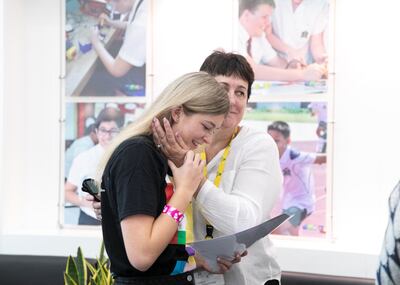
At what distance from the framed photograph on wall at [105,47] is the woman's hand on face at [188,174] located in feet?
8.01

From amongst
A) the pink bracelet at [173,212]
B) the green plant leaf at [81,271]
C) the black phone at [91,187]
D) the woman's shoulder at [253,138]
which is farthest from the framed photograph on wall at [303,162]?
the pink bracelet at [173,212]

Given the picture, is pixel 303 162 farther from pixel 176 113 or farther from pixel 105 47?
pixel 176 113

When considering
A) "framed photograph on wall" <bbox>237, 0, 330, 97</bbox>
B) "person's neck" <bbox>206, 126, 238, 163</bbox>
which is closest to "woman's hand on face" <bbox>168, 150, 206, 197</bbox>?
"person's neck" <bbox>206, 126, 238, 163</bbox>

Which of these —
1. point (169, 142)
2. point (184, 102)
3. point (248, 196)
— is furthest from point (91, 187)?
point (248, 196)

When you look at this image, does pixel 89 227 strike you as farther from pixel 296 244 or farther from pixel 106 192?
pixel 106 192

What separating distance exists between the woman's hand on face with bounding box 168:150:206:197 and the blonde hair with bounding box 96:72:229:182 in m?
0.14

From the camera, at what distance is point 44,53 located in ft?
14.3

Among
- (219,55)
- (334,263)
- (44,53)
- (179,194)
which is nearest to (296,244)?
(334,263)

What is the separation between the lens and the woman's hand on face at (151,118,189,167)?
5.70 ft

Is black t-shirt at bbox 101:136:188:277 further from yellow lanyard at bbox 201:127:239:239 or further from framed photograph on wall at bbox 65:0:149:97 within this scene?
framed photograph on wall at bbox 65:0:149:97

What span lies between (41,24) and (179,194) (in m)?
3.15

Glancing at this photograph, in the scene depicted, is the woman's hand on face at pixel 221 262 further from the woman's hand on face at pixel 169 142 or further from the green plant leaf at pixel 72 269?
Answer: the green plant leaf at pixel 72 269

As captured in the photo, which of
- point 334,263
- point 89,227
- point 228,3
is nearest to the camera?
point 334,263

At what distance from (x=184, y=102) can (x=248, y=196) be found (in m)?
0.49
